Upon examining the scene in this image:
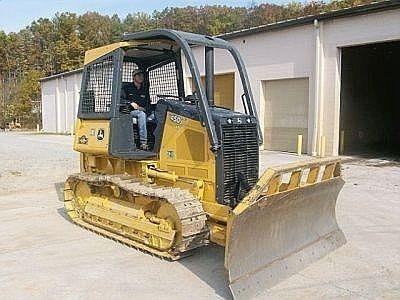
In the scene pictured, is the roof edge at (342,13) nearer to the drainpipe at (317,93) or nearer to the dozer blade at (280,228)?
the drainpipe at (317,93)

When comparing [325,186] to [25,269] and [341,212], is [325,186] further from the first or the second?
[25,269]

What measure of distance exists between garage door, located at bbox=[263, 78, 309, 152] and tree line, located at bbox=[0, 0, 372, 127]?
20648mm

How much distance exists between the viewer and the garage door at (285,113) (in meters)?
17.7

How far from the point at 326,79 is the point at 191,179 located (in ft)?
38.6

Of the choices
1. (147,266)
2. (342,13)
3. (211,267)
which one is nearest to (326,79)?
(342,13)

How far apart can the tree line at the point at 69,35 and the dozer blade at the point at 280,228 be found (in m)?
33.7

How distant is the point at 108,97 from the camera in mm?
6719

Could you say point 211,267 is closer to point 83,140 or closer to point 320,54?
point 83,140

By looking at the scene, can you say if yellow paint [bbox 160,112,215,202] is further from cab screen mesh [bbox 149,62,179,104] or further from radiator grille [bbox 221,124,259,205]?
cab screen mesh [bbox 149,62,179,104]

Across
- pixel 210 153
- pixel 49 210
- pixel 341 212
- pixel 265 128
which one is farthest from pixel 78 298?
pixel 265 128

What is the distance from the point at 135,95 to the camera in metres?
6.92

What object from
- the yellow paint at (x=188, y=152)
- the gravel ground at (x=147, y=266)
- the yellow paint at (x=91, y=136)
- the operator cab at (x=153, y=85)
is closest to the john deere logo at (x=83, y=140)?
the yellow paint at (x=91, y=136)

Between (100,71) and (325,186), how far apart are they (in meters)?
3.63

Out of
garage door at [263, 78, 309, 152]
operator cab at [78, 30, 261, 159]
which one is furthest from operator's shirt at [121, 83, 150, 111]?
garage door at [263, 78, 309, 152]
